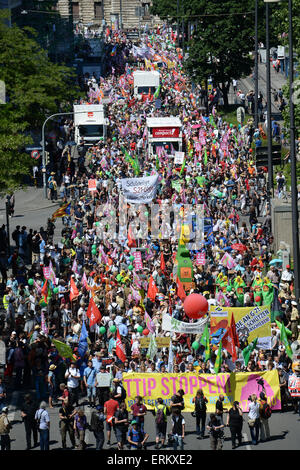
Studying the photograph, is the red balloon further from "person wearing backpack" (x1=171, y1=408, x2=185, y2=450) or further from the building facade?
the building facade

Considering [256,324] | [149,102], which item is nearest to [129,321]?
[256,324]

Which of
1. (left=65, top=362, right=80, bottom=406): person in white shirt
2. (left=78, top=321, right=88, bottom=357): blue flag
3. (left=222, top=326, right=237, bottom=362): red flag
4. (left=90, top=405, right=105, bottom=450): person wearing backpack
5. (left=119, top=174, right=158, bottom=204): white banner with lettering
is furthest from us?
(left=119, top=174, right=158, bottom=204): white banner with lettering

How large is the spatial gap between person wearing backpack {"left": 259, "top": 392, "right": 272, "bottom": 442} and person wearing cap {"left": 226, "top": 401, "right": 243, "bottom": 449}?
46 cm

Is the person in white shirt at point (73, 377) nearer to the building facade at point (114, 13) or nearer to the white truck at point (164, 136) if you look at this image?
the white truck at point (164, 136)

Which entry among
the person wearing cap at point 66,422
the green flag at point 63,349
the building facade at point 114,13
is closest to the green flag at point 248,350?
the green flag at point 63,349

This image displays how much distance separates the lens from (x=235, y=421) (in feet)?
72.8

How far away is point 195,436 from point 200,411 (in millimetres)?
655

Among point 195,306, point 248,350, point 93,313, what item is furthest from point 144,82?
point 248,350

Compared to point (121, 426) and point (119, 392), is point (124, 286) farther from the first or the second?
point (121, 426)

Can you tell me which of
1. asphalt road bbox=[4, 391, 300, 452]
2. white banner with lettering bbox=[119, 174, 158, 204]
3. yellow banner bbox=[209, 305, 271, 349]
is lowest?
asphalt road bbox=[4, 391, 300, 452]

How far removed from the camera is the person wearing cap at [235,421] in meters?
22.2

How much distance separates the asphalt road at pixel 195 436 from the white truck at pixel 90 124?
122 feet

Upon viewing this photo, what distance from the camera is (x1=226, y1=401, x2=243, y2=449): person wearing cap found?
2220 centimetres

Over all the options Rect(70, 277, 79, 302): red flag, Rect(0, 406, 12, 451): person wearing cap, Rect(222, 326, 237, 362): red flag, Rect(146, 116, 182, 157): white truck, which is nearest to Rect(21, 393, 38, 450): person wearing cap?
Rect(0, 406, 12, 451): person wearing cap
